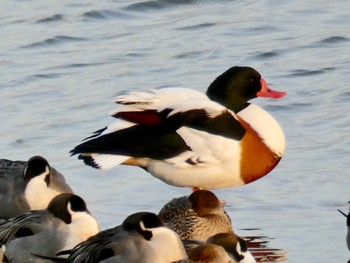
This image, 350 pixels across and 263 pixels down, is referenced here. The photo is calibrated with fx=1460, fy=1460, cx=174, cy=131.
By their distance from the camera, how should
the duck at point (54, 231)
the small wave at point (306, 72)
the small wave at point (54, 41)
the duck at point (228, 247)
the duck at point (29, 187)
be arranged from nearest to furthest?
the duck at point (228, 247), the duck at point (54, 231), the duck at point (29, 187), the small wave at point (306, 72), the small wave at point (54, 41)

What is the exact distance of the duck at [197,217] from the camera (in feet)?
30.6

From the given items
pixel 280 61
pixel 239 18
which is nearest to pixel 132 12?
pixel 239 18

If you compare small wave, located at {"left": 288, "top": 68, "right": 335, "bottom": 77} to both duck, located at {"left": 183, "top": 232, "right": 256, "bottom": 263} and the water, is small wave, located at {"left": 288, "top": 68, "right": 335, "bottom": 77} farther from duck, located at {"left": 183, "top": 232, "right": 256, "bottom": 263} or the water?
duck, located at {"left": 183, "top": 232, "right": 256, "bottom": 263}

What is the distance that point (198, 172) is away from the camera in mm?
10438

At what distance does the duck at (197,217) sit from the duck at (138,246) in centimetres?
145

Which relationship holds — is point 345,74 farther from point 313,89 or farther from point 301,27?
point 301,27

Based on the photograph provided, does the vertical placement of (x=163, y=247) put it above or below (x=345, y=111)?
above

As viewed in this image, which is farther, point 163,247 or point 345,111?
point 345,111

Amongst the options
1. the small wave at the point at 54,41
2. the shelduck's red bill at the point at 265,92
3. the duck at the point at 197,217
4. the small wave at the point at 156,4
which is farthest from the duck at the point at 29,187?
the small wave at the point at 156,4

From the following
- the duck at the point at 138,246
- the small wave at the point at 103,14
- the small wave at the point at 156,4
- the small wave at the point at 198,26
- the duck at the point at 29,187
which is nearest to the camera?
the duck at the point at 138,246

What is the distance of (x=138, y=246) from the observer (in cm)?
782

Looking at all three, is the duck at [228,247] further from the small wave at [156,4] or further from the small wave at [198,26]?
the small wave at [156,4]

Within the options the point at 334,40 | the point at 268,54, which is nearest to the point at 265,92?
the point at 268,54

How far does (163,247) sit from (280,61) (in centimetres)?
780
